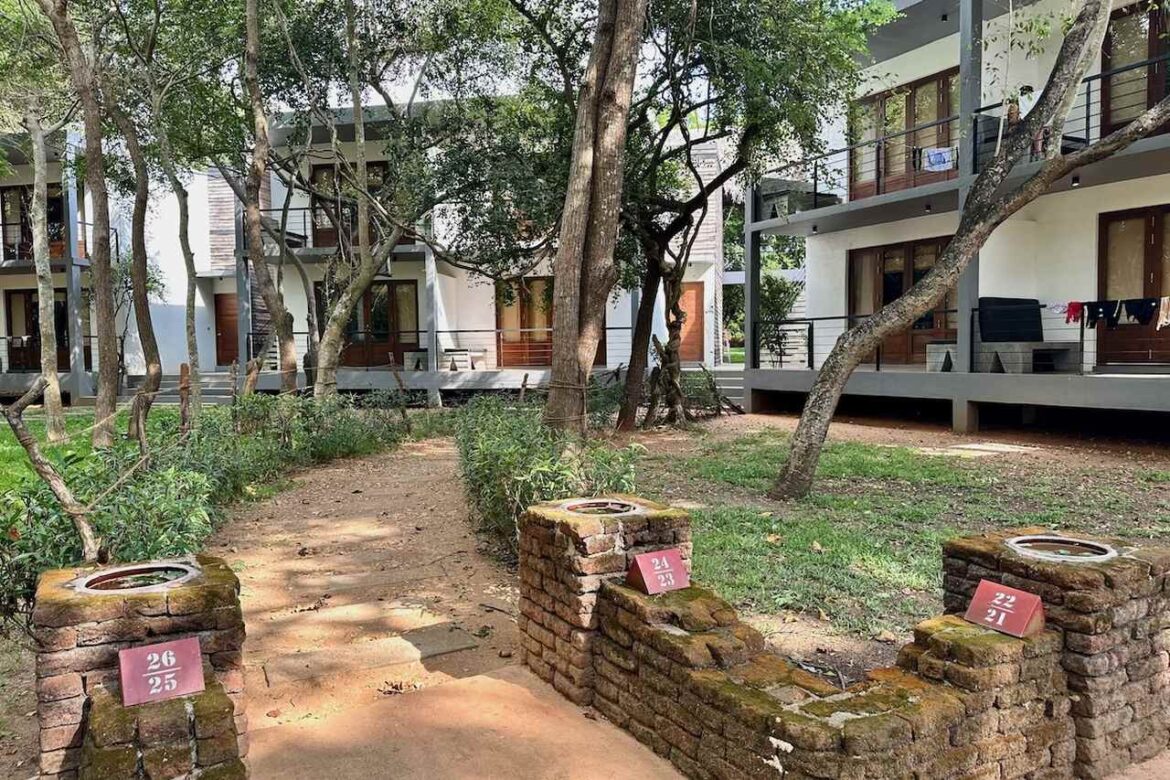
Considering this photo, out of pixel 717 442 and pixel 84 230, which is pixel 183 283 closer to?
pixel 84 230

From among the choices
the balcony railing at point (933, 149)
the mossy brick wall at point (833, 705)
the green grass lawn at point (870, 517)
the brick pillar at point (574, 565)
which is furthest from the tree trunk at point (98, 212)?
the balcony railing at point (933, 149)

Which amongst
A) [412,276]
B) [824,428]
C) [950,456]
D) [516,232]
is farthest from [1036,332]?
[412,276]

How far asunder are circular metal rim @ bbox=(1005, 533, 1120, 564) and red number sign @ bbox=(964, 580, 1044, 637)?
0.19m

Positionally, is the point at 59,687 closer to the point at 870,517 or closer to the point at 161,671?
the point at 161,671

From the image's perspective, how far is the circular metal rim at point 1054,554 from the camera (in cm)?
315

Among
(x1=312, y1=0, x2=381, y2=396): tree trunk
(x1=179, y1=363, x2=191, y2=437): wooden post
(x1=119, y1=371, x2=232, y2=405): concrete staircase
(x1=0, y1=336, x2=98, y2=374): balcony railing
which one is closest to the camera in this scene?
(x1=179, y1=363, x2=191, y2=437): wooden post

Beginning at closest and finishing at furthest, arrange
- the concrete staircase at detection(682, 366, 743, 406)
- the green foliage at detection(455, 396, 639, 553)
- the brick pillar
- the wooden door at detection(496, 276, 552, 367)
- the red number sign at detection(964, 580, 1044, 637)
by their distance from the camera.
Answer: the red number sign at detection(964, 580, 1044, 637) < the brick pillar < the green foliage at detection(455, 396, 639, 553) < the concrete staircase at detection(682, 366, 743, 406) < the wooden door at detection(496, 276, 552, 367)

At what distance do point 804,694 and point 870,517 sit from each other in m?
4.59

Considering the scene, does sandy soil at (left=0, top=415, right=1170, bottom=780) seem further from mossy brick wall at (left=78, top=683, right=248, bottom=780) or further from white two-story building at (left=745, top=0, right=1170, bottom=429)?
white two-story building at (left=745, top=0, right=1170, bottom=429)

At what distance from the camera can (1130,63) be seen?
1171 cm

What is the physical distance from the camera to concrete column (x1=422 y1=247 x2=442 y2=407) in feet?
60.6

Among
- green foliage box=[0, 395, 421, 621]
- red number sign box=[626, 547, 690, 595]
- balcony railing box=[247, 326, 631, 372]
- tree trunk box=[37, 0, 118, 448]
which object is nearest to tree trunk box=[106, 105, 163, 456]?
tree trunk box=[37, 0, 118, 448]

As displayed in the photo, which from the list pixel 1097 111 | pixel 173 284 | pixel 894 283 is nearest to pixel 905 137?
pixel 894 283

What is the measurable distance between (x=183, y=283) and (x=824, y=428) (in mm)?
19613
